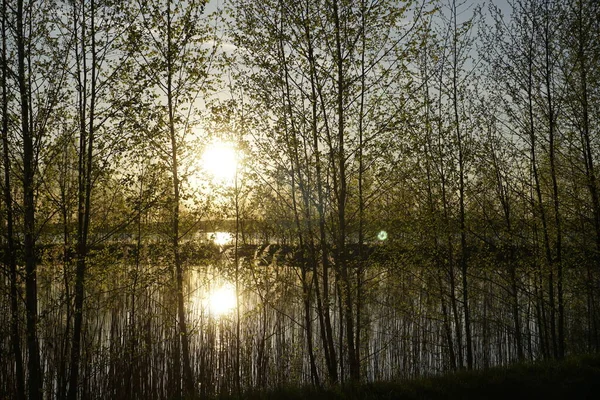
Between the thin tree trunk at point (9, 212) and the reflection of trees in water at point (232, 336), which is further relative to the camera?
the reflection of trees in water at point (232, 336)

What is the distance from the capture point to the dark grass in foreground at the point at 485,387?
22.3ft

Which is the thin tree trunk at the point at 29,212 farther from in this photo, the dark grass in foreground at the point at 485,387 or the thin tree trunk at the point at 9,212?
the dark grass in foreground at the point at 485,387

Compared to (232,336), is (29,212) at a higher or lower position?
higher

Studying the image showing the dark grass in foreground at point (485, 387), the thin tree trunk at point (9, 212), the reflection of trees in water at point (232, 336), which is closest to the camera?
the thin tree trunk at point (9, 212)

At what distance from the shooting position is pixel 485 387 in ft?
23.2

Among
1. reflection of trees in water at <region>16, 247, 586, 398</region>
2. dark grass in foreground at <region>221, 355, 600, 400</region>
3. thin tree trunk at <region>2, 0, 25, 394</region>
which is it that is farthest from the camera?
reflection of trees in water at <region>16, 247, 586, 398</region>

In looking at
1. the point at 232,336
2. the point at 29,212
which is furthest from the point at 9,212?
the point at 232,336

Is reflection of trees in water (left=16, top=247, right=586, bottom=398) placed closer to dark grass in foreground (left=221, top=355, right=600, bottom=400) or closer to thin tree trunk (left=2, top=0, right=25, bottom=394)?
thin tree trunk (left=2, top=0, right=25, bottom=394)

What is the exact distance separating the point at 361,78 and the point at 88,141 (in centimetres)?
406

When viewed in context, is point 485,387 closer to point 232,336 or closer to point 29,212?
point 232,336

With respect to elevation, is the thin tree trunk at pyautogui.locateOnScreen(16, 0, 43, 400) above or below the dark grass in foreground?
above

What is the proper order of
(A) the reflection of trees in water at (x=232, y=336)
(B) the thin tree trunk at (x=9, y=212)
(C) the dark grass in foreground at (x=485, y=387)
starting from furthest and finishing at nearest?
(A) the reflection of trees in water at (x=232, y=336), (C) the dark grass in foreground at (x=485, y=387), (B) the thin tree trunk at (x=9, y=212)

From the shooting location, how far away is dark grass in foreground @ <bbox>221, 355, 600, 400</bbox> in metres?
6.79

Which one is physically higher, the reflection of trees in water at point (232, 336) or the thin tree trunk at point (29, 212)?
the thin tree trunk at point (29, 212)
